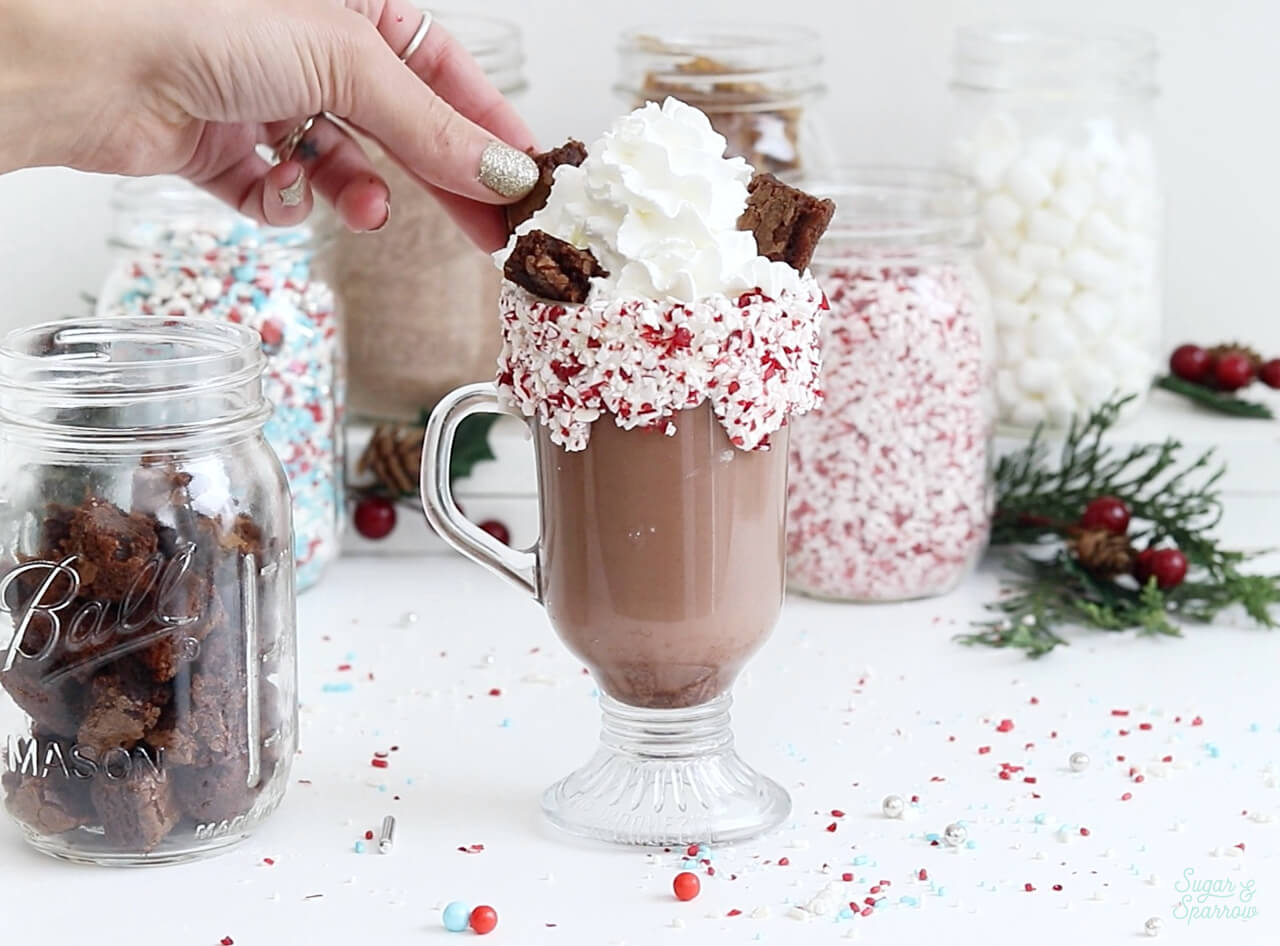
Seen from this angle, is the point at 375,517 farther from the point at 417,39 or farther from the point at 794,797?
the point at 794,797

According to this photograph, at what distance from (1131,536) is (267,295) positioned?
0.76m

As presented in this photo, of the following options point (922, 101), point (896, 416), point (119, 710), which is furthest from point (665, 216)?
point (922, 101)

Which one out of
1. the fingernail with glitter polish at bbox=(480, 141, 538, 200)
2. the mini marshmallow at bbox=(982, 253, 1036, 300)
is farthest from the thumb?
the mini marshmallow at bbox=(982, 253, 1036, 300)

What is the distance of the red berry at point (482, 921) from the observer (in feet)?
2.98

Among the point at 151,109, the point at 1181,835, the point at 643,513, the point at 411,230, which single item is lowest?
the point at 1181,835

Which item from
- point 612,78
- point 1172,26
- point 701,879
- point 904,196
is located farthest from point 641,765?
point 1172,26

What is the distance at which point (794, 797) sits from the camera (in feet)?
3.57

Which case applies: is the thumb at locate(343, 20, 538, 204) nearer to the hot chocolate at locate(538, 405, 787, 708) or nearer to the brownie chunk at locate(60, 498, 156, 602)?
the hot chocolate at locate(538, 405, 787, 708)

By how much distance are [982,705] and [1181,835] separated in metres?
0.23

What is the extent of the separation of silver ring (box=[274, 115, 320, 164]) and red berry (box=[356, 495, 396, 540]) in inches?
15.6

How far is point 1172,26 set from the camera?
5.76 feet

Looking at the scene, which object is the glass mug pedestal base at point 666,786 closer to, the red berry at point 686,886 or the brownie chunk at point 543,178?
the red berry at point 686,886

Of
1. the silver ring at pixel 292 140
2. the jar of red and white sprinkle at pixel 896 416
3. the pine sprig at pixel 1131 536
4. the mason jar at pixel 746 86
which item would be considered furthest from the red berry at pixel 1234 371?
the silver ring at pixel 292 140

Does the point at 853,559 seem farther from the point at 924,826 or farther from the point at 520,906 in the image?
the point at 520,906
